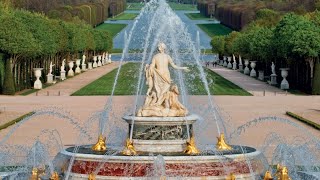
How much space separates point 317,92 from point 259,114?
14465mm

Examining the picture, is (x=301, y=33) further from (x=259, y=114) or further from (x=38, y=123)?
(x=38, y=123)

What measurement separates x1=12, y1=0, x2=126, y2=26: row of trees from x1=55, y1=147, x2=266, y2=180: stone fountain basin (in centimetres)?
8832

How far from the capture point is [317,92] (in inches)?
2144

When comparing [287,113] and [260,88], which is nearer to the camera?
[287,113]

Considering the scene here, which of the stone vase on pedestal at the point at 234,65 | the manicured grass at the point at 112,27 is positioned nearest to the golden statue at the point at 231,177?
the stone vase on pedestal at the point at 234,65

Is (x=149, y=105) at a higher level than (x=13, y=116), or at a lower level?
higher

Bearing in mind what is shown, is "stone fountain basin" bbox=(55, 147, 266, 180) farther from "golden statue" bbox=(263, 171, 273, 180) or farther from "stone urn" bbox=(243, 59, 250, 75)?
"stone urn" bbox=(243, 59, 250, 75)

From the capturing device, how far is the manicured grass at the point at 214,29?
142462 millimetres

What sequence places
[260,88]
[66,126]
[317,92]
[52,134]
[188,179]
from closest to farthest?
[188,179] < [52,134] < [66,126] < [317,92] < [260,88]

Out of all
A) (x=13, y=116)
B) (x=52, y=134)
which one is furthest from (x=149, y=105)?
(x=13, y=116)

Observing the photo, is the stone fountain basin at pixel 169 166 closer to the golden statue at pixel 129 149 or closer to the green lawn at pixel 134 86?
the golden statue at pixel 129 149

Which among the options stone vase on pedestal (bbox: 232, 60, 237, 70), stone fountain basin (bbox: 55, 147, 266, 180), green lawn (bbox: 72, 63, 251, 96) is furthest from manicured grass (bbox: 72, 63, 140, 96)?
stone fountain basin (bbox: 55, 147, 266, 180)

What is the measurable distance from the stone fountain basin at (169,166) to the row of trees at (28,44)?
3443cm

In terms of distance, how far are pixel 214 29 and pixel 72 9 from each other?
32.3 metres
